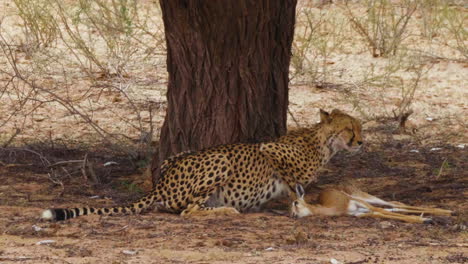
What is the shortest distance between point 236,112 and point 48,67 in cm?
391

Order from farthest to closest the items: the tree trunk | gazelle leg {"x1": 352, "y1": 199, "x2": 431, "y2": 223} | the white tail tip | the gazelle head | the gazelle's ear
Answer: the tree trunk, the gazelle's ear, the gazelle head, gazelle leg {"x1": 352, "y1": 199, "x2": 431, "y2": 223}, the white tail tip

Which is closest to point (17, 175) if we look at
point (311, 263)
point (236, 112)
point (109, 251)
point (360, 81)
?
point (236, 112)

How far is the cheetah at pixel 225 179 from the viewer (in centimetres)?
538

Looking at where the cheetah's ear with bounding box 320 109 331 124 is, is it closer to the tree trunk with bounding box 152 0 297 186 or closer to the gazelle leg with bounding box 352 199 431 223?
the tree trunk with bounding box 152 0 297 186

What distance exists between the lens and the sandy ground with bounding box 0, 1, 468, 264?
4.38 meters

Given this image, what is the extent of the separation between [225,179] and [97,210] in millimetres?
807

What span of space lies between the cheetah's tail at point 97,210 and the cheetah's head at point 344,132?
1326 millimetres

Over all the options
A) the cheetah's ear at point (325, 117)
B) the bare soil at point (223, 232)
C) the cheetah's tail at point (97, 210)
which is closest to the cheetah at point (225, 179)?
the cheetah's tail at point (97, 210)

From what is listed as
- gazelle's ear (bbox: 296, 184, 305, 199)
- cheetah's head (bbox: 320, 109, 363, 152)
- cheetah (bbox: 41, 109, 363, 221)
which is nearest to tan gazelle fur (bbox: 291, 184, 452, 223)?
gazelle's ear (bbox: 296, 184, 305, 199)

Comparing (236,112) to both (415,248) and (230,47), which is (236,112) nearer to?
(230,47)

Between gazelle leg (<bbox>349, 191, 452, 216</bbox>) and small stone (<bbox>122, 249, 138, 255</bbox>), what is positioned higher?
gazelle leg (<bbox>349, 191, 452, 216</bbox>)

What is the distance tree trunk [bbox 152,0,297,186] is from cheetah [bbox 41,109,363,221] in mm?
341

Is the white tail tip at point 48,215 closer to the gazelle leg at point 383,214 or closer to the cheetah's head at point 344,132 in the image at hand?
the gazelle leg at point 383,214

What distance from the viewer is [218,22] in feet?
19.1
